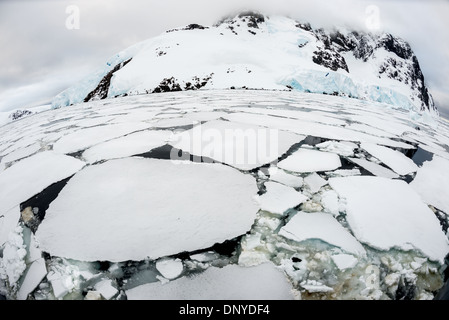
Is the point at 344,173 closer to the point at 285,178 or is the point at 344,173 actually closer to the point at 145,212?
the point at 285,178

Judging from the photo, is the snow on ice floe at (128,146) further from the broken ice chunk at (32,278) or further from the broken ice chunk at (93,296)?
the broken ice chunk at (93,296)

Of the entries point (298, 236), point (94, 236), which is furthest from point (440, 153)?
point (94, 236)

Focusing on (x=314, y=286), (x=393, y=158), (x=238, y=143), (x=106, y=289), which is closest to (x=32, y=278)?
(x=106, y=289)

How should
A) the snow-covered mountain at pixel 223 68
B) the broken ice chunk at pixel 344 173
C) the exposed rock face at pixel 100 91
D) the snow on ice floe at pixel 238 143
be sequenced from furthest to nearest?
the exposed rock face at pixel 100 91 → the snow-covered mountain at pixel 223 68 → the snow on ice floe at pixel 238 143 → the broken ice chunk at pixel 344 173

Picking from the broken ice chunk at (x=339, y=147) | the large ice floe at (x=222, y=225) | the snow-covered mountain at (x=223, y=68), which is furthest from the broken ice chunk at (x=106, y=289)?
the snow-covered mountain at (x=223, y=68)

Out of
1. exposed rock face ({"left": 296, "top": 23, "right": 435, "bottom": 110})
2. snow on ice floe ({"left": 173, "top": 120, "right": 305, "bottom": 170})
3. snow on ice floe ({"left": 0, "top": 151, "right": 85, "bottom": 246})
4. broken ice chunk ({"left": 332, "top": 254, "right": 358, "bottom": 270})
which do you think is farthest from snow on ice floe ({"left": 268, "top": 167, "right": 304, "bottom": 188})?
exposed rock face ({"left": 296, "top": 23, "right": 435, "bottom": 110})
